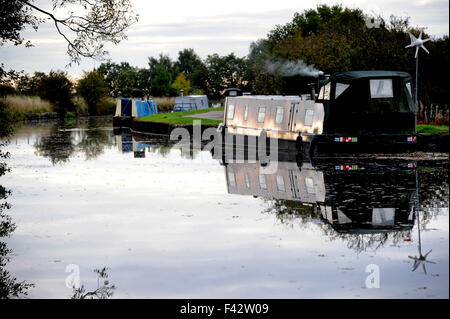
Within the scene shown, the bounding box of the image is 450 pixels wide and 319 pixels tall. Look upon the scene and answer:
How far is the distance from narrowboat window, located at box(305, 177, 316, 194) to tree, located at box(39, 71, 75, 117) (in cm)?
6139

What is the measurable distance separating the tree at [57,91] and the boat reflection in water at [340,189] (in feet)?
186

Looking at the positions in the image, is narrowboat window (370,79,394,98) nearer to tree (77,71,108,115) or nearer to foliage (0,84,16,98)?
foliage (0,84,16,98)

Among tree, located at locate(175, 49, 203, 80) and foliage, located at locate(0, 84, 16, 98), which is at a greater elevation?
tree, located at locate(175, 49, 203, 80)

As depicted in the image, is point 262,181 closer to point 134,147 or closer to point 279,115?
point 279,115

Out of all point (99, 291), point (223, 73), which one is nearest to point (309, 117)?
point (99, 291)

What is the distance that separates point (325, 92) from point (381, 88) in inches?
66.4

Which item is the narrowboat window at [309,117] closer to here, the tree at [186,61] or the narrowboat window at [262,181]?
the narrowboat window at [262,181]

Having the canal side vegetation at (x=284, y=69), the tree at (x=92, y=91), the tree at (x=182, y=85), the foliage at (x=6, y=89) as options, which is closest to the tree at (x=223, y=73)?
the canal side vegetation at (x=284, y=69)

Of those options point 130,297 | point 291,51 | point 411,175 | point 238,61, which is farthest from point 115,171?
point 238,61

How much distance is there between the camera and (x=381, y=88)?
22.8 meters

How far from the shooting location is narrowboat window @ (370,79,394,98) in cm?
2278

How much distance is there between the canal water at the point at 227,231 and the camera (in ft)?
24.6

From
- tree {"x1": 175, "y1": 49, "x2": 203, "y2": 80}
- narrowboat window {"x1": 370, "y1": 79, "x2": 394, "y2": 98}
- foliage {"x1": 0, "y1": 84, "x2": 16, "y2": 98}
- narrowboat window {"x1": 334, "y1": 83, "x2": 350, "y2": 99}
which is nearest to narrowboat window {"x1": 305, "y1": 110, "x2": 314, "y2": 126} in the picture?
narrowboat window {"x1": 334, "y1": 83, "x2": 350, "y2": 99}
